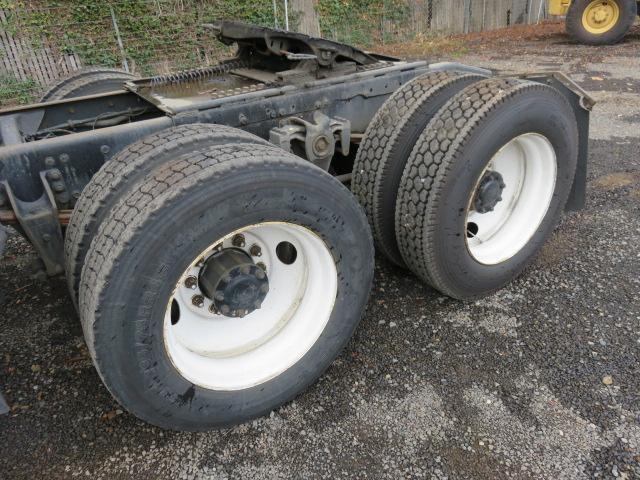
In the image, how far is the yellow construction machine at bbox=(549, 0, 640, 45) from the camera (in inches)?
437

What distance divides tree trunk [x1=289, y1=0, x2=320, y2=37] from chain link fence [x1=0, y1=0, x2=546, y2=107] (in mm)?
69

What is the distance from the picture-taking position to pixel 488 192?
2920 mm

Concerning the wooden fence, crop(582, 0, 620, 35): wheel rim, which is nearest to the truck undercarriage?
the wooden fence

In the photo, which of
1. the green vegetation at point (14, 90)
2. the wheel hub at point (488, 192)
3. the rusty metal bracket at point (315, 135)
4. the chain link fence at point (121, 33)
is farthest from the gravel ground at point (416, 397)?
the chain link fence at point (121, 33)

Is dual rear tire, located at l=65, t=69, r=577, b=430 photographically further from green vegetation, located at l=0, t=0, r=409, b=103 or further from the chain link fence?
green vegetation, located at l=0, t=0, r=409, b=103

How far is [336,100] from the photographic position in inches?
122

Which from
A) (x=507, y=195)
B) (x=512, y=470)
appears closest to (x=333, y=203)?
(x=512, y=470)

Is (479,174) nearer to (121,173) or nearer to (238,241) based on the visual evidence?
(238,241)

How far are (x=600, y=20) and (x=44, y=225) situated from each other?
12.7m

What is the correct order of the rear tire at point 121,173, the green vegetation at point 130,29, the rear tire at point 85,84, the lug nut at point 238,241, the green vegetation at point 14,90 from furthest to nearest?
the green vegetation at point 130,29
the green vegetation at point 14,90
the rear tire at point 85,84
the lug nut at point 238,241
the rear tire at point 121,173

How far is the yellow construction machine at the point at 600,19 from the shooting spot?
11.1 meters

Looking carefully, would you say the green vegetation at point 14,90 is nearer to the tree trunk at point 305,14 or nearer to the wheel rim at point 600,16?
the tree trunk at point 305,14

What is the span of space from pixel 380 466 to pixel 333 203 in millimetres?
1124

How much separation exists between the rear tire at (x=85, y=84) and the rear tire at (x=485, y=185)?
9.33ft
